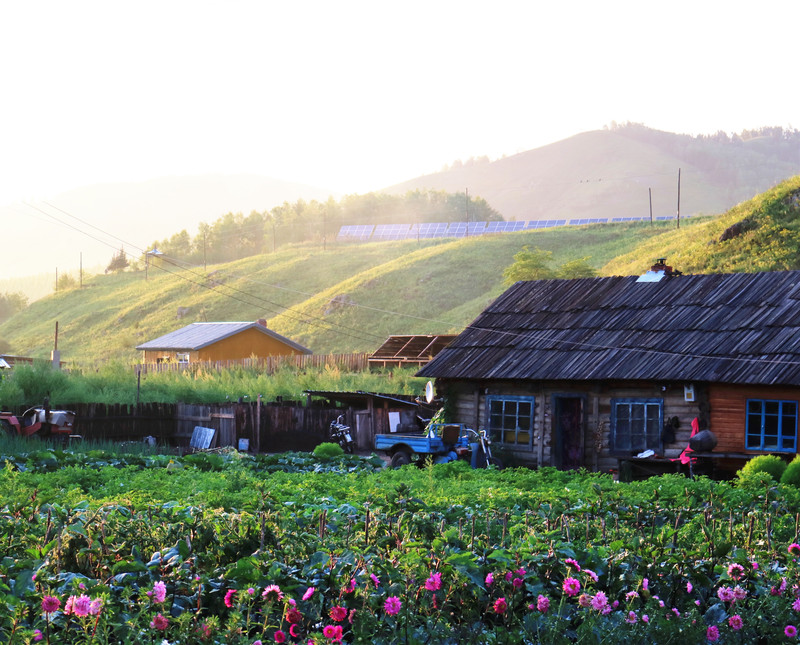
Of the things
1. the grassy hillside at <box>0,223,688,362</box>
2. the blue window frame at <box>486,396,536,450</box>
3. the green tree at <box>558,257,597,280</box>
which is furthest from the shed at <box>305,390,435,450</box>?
the grassy hillside at <box>0,223,688,362</box>

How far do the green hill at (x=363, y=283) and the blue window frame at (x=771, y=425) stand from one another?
108ft

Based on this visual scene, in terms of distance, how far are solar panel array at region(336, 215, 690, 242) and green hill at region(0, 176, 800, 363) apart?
4094mm

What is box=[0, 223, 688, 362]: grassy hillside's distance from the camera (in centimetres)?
7538

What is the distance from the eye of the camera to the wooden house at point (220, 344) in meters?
52.1

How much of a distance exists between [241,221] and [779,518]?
127033mm

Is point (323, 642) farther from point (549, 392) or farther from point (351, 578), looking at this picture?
point (549, 392)

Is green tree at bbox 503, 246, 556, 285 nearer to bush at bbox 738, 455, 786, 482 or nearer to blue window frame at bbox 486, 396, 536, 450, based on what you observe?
blue window frame at bbox 486, 396, 536, 450

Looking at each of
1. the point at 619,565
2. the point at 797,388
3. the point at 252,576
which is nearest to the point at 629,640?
the point at 619,565

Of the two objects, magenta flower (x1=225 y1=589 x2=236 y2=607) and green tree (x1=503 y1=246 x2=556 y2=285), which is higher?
green tree (x1=503 y1=246 x2=556 y2=285)

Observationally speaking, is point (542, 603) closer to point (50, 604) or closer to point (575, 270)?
point (50, 604)

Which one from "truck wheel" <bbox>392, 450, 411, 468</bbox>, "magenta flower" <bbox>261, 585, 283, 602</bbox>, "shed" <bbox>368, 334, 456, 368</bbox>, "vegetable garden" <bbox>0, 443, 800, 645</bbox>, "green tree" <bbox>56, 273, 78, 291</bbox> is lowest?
"truck wheel" <bbox>392, 450, 411, 468</bbox>

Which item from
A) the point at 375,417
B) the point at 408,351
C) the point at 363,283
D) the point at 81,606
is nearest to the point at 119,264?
the point at 363,283

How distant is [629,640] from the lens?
5.67 meters

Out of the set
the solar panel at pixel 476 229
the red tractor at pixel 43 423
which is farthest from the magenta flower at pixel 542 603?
the solar panel at pixel 476 229
